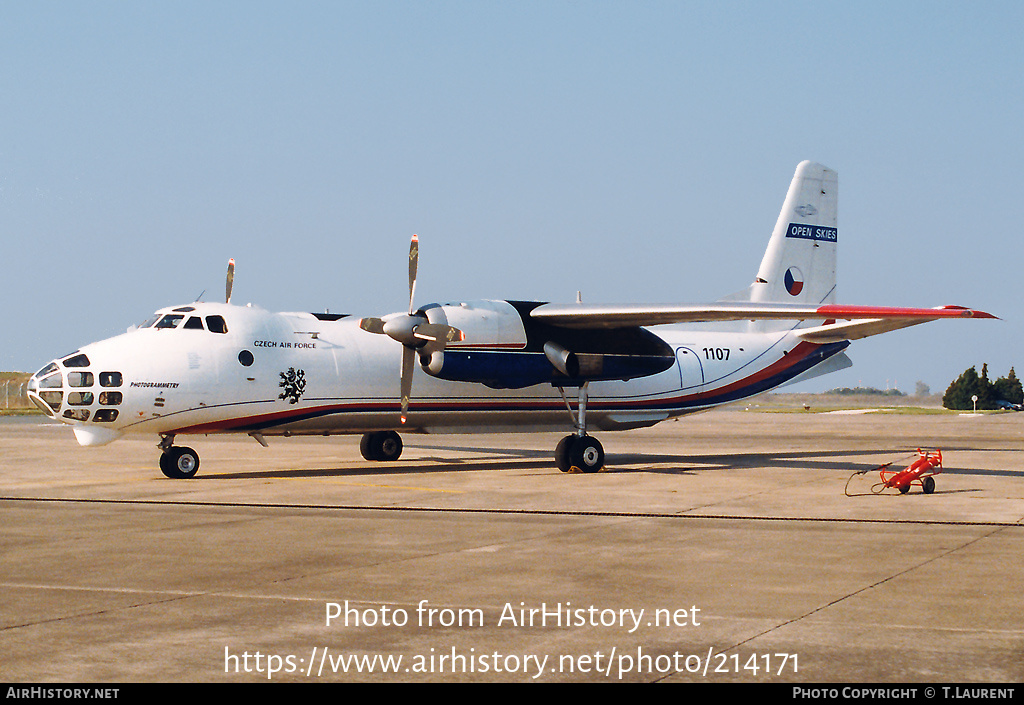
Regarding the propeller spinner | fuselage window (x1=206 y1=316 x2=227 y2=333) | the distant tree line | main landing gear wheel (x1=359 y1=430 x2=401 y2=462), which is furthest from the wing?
the distant tree line

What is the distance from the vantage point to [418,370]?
84.4 ft

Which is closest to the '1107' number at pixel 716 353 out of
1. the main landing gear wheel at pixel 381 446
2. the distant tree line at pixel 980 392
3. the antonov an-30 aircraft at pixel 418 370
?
the antonov an-30 aircraft at pixel 418 370

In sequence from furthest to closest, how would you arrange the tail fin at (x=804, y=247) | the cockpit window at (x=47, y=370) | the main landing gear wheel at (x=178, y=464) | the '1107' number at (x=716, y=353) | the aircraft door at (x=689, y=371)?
the tail fin at (x=804, y=247) → the '1107' number at (x=716, y=353) → the aircraft door at (x=689, y=371) → the main landing gear wheel at (x=178, y=464) → the cockpit window at (x=47, y=370)

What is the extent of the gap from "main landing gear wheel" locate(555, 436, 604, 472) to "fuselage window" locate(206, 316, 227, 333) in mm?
8550

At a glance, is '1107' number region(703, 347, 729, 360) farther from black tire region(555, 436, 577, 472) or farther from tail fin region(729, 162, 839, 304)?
black tire region(555, 436, 577, 472)

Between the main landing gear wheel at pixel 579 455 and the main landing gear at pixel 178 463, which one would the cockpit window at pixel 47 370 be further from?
the main landing gear wheel at pixel 579 455

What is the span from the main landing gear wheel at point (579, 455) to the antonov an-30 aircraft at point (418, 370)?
0.03m

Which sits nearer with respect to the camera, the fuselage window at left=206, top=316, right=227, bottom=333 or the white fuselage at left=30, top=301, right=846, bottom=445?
the white fuselage at left=30, top=301, right=846, bottom=445

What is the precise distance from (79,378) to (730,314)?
14.4 meters

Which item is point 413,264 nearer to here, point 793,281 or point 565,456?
point 565,456

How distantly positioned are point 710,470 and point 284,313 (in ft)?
37.2

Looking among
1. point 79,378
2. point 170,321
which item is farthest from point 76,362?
point 170,321

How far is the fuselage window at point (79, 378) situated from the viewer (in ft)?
69.3

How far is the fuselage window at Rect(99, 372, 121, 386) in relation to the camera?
69.7ft
